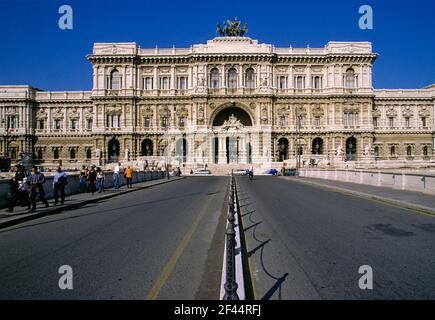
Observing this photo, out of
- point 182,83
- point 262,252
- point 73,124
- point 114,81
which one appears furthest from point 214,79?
point 262,252

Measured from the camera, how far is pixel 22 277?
249 inches

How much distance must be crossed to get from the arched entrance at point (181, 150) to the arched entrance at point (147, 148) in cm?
510

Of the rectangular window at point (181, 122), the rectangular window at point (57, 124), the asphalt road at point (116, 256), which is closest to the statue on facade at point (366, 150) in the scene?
the rectangular window at point (181, 122)

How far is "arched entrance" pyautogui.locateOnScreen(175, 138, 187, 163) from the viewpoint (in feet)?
216

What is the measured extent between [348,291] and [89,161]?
69.7m

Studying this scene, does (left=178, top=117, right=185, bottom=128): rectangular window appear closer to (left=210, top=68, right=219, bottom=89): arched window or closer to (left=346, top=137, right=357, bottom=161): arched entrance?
(left=210, top=68, right=219, bottom=89): arched window

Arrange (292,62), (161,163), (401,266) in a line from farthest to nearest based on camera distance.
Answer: (292,62), (161,163), (401,266)

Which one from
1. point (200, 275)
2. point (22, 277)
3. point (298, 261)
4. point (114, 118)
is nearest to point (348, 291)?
point (298, 261)

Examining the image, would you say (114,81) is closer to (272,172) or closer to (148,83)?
(148,83)

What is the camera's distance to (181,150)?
6662cm

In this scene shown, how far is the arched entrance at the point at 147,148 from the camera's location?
225 ft

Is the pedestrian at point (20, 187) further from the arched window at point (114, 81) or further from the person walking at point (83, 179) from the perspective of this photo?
the arched window at point (114, 81)

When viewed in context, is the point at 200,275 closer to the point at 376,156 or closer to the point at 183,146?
the point at 183,146

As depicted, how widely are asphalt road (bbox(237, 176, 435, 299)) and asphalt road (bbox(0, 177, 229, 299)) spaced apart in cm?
102
